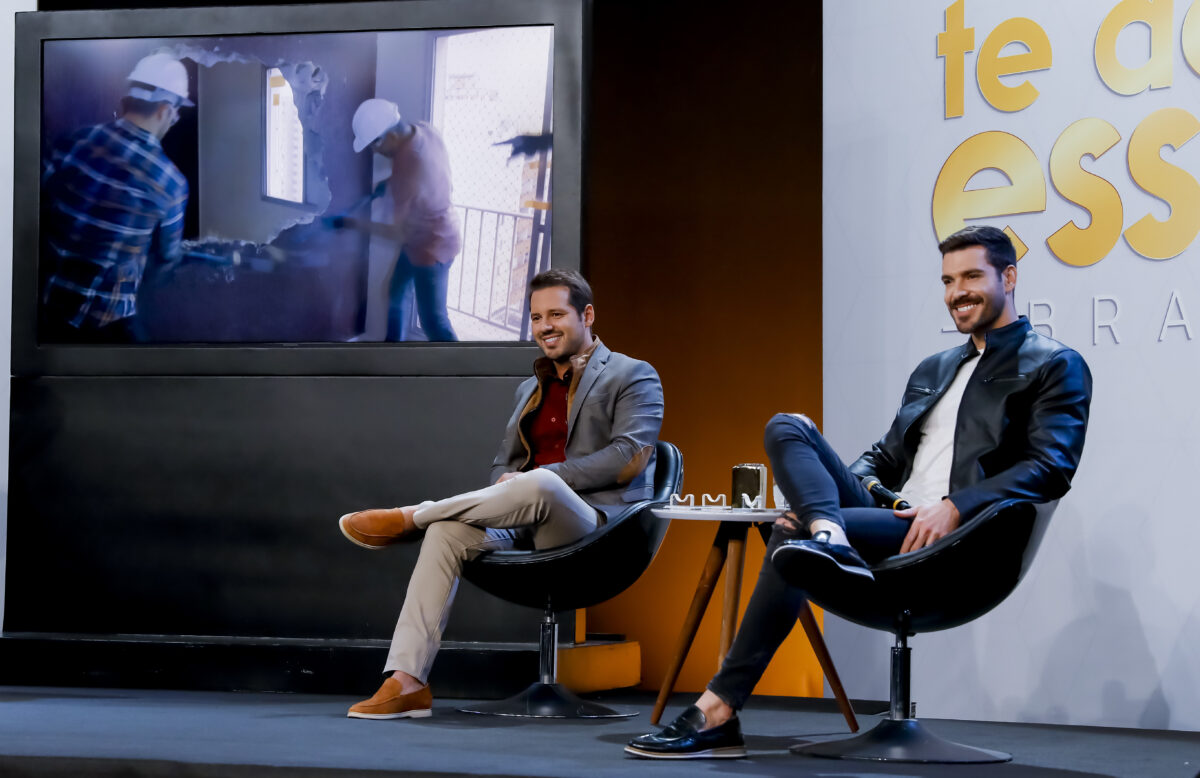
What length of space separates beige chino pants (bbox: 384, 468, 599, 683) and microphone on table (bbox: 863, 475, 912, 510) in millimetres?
816

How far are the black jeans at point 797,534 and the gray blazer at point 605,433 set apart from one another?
798mm

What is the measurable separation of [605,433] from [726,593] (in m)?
0.64

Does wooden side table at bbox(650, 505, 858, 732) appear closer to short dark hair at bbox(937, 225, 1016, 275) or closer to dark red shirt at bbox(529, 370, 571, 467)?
dark red shirt at bbox(529, 370, 571, 467)

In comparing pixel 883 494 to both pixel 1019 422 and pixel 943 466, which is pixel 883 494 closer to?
pixel 943 466

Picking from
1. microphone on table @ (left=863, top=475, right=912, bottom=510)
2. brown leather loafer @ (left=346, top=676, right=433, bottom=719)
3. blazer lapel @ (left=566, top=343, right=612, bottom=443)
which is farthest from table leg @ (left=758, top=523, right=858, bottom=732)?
brown leather loafer @ (left=346, top=676, right=433, bottom=719)

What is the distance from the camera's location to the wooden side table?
136 inches

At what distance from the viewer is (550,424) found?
4047mm

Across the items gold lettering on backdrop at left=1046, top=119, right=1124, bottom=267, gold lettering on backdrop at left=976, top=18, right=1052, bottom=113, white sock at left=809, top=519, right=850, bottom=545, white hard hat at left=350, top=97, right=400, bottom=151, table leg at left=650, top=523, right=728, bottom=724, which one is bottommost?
table leg at left=650, top=523, right=728, bottom=724

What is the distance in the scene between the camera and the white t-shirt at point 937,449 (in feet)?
10.5

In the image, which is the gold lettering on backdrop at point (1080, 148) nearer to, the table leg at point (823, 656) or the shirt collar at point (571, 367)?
the shirt collar at point (571, 367)

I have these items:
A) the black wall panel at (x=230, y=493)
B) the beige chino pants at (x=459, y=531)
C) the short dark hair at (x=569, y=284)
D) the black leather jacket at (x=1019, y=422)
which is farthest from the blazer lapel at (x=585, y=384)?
the black leather jacket at (x=1019, y=422)

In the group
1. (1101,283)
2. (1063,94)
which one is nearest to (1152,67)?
(1063,94)

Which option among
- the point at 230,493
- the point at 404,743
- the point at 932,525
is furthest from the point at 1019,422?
the point at 230,493

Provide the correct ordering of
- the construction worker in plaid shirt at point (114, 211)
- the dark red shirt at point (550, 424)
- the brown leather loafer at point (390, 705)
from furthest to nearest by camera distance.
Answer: the construction worker in plaid shirt at point (114, 211) → the dark red shirt at point (550, 424) → the brown leather loafer at point (390, 705)
